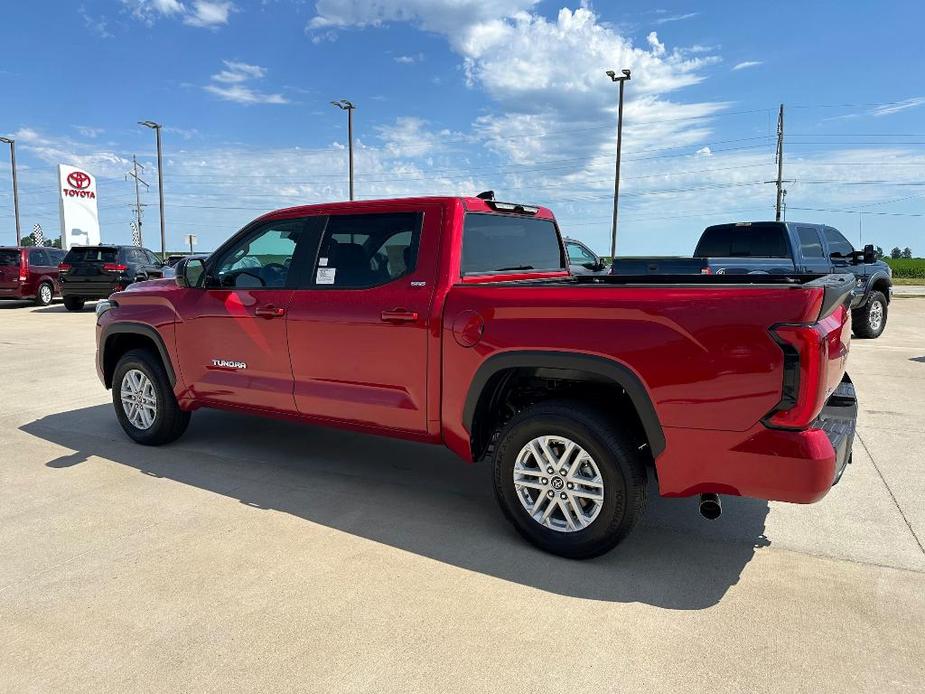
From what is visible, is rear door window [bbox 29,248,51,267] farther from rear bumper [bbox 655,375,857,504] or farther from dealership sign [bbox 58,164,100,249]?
rear bumper [bbox 655,375,857,504]

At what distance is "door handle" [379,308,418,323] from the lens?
3.74 meters

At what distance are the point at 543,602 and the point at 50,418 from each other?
17.9 ft

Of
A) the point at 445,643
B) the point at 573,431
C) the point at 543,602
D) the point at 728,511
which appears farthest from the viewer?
the point at 728,511

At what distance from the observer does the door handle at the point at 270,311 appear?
14.3 feet

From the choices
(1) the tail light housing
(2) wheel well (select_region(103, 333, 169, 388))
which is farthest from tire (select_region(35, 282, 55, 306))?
(1) the tail light housing

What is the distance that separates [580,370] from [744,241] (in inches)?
333

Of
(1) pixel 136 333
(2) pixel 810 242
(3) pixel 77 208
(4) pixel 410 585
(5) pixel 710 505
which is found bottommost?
(4) pixel 410 585

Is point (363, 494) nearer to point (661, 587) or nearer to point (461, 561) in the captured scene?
point (461, 561)

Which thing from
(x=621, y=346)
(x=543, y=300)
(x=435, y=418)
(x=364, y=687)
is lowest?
(x=364, y=687)

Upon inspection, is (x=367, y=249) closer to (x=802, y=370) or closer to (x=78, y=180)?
(x=802, y=370)

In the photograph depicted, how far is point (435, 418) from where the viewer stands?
12.3ft

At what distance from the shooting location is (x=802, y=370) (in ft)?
8.84

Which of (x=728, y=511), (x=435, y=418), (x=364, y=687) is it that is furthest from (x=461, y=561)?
(x=728, y=511)

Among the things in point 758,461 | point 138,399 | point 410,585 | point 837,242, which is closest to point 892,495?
point 758,461
